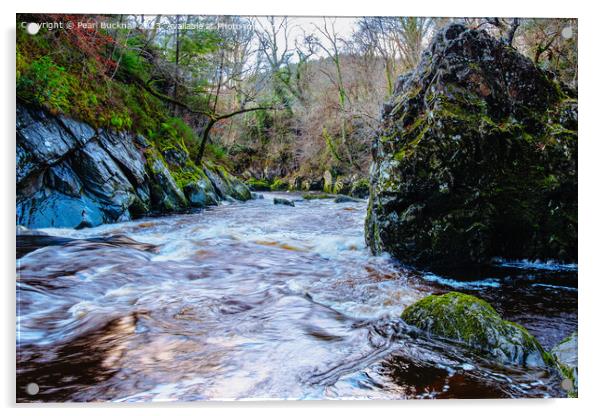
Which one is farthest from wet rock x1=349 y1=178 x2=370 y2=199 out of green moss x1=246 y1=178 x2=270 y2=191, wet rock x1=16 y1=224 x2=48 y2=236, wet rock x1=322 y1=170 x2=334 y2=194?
wet rock x1=16 y1=224 x2=48 y2=236

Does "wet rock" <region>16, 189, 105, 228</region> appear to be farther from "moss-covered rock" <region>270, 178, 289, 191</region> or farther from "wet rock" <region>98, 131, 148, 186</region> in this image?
"moss-covered rock" <region>270, 178, 289, 191</region>

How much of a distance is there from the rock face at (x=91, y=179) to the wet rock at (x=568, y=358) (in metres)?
2.94

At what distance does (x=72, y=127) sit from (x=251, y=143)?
5.43 ft

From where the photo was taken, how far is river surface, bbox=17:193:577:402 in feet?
7.19

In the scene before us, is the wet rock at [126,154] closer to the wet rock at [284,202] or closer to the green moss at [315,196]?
the wet rock at [284,202]

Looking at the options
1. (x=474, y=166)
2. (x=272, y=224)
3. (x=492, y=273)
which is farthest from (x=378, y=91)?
(x=492, y=273)

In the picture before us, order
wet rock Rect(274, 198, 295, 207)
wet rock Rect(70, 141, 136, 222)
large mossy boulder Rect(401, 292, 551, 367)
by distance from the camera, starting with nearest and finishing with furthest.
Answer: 1. large mossy boulder Rect(401, 292, 551, 367)
2. wet rock Rect(70, 141, 136, 222)
3. wet rock Rect(274, 198, 295, 207)

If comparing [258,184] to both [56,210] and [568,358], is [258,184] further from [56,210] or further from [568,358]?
[568,358]

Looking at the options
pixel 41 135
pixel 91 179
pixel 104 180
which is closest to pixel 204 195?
pixel 104 180

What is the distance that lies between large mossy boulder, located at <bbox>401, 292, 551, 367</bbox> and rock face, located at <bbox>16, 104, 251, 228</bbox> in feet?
7.82

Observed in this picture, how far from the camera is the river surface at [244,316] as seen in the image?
2.19 m

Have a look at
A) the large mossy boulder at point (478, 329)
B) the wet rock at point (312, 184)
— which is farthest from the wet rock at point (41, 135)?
the large mossy boulder at point (478, 329)

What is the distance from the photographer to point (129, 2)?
2.82m
